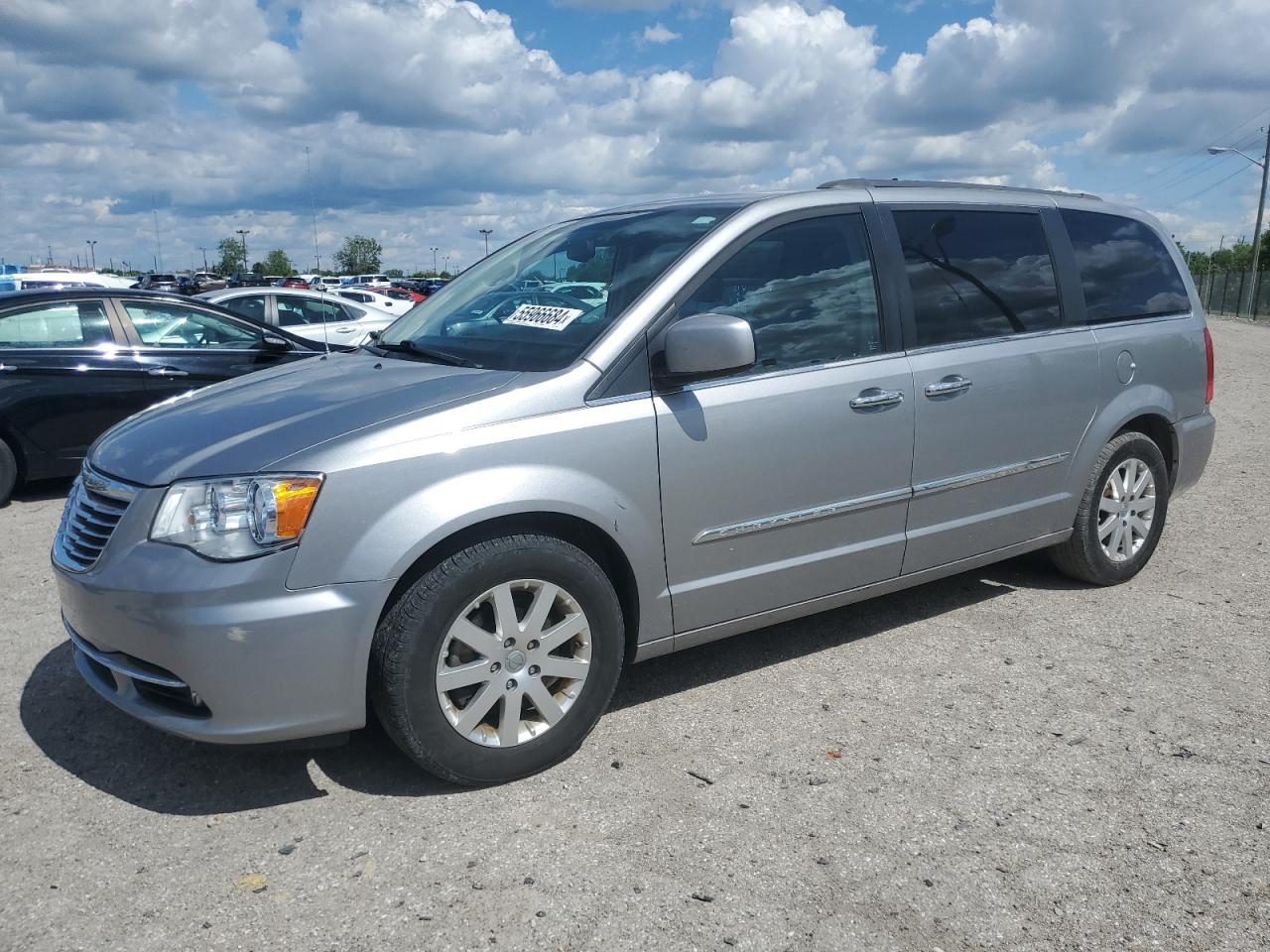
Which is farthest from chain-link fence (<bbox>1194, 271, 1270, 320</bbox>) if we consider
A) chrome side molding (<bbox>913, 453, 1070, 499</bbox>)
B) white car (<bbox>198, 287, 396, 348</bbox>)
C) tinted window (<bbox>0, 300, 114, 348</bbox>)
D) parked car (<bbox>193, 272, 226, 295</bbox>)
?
tinted window (<bbox>0, 300, 114, 348</bbox>)

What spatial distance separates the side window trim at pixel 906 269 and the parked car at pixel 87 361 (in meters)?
5.35

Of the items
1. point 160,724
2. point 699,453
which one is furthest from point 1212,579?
point 160,724

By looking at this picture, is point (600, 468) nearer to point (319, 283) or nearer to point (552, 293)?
point (552, 293)

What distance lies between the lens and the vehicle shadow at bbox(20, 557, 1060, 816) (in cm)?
331

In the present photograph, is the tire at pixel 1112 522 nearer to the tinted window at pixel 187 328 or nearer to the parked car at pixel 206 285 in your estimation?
the tinted window at pixel 187 328

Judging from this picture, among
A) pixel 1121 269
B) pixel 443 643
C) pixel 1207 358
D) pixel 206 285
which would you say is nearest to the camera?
pixel 443 643

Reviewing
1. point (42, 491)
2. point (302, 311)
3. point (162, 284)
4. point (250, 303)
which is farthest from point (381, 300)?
point (162, 284)

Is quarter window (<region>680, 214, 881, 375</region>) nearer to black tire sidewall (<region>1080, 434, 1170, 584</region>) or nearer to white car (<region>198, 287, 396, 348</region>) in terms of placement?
black tire sidewall (<region>1080, 434, 1170, 584</region>)

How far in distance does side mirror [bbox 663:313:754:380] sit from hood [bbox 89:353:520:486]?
0.54m

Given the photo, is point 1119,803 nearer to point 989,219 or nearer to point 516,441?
point 516,441

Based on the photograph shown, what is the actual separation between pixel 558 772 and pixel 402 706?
64cm

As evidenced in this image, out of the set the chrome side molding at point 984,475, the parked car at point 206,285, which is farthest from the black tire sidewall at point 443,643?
the parked car at point 206,285

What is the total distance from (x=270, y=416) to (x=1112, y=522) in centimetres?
399

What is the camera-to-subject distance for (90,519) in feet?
10.8
